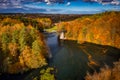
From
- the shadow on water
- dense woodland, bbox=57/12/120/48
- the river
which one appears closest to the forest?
dense woodland, bbox=57/12/120/48

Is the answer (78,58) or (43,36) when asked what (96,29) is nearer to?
(43,36)

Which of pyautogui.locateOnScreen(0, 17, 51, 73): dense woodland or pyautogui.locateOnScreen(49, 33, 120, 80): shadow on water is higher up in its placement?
pyautogui.locateOnScreen(0, 17, 51, 73): dense woodland

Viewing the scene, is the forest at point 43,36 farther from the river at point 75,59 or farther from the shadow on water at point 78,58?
the shadow on water at point 78,58

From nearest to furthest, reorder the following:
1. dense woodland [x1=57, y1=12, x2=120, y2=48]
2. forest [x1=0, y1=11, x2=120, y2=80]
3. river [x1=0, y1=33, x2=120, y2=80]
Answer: river [x1=0, y1=33, x2=120, y2=80] < forest [x1=0, y1=11, x2=120, y2=80] < dense woodland [x1=57, y1=12, x2=120, y2=48]

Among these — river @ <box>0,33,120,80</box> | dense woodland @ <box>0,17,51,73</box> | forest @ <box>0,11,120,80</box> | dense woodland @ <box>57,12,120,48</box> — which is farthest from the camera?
dense woodland @ <box>57,12,120,48</box>

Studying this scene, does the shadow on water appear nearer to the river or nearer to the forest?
the river

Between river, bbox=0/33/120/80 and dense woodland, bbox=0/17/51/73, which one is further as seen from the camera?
dense woodland, bbox=0/17/51/73
